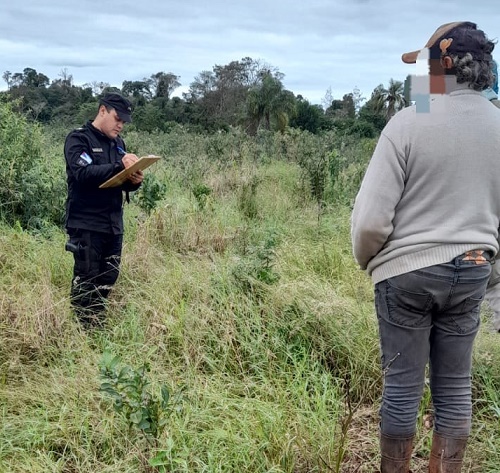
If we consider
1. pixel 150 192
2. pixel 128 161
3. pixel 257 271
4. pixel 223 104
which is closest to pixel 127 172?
pixel 128 161

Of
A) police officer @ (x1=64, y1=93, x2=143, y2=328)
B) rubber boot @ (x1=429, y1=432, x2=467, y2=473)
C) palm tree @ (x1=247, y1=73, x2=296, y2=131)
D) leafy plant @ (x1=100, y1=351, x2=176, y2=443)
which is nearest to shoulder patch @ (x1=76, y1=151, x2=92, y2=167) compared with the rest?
police officer @ (x1=64, y1=93, x2=143, y2=328)

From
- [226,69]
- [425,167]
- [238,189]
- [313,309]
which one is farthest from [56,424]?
[226,69]

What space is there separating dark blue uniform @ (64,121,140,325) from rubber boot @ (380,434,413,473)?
2145 mm

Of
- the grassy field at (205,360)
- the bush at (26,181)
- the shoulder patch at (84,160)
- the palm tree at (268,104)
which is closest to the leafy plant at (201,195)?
the grassy field at (205,360)

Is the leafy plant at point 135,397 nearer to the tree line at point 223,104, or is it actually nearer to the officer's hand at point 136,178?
the officer's hand at point 136,178

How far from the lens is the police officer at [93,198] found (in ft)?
11.8

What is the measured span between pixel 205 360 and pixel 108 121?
1.78 meters

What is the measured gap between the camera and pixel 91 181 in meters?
3.60

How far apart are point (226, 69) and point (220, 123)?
48.1 ft

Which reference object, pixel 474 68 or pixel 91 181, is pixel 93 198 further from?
pixel 474 68

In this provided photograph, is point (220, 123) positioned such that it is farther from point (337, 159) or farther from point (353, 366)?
point (353, 366)

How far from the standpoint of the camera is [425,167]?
5.90 ft

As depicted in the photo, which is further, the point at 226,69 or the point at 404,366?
the point at 226,69

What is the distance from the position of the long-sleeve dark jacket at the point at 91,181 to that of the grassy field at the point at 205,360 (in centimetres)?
55
